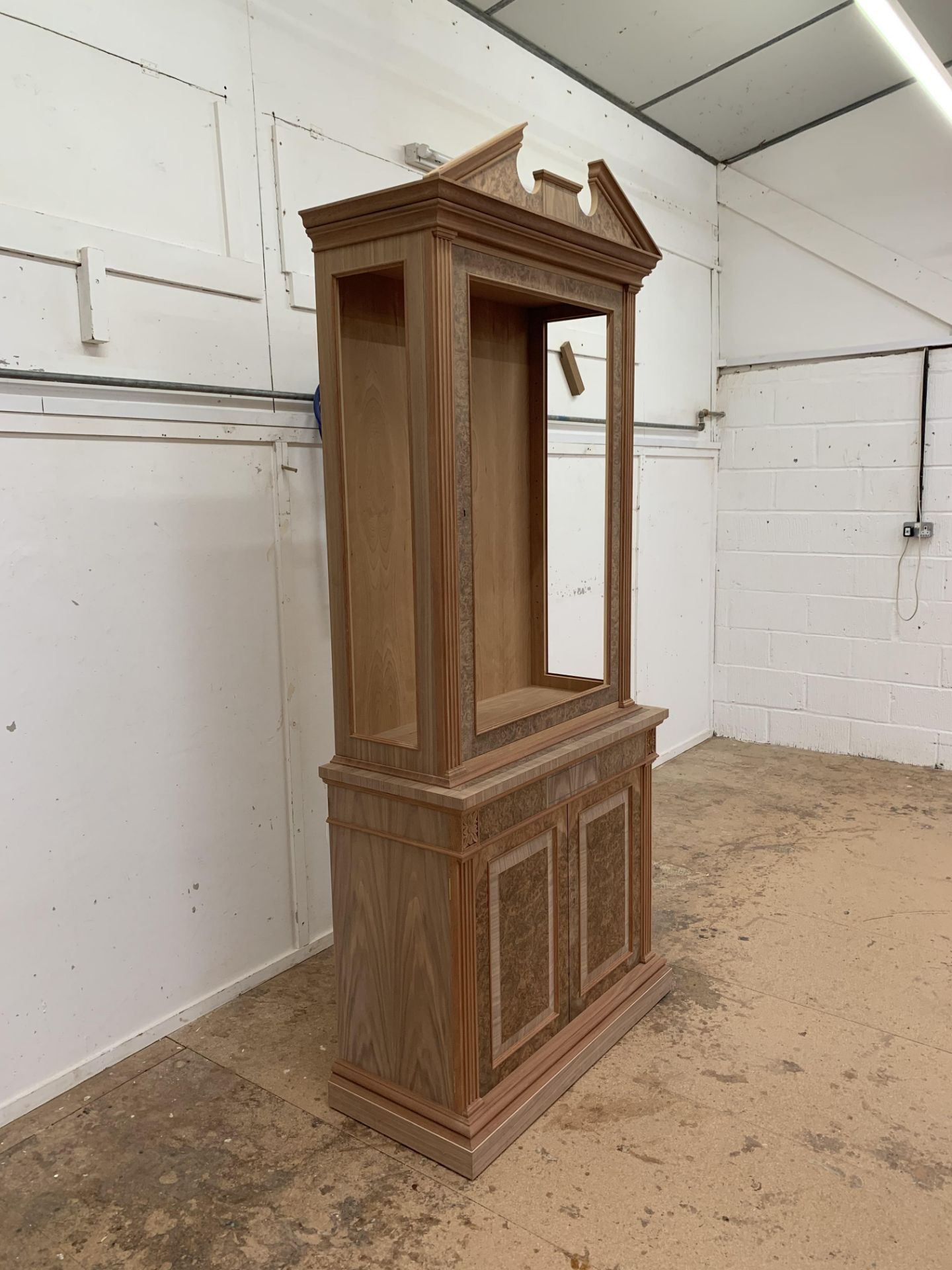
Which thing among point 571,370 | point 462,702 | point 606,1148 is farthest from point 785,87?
point 606,1148

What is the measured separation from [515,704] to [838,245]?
3.22m

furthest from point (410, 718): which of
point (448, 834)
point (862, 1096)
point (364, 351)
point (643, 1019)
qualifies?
point (862, 1096)

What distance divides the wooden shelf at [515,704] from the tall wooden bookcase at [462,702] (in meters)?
0.02

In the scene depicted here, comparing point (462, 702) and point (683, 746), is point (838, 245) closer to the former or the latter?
point (683, 746)

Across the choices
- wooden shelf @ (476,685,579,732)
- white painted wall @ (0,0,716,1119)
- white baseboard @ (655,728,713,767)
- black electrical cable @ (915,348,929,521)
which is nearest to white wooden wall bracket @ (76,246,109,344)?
white painted wall @ (0,0,716,1119)

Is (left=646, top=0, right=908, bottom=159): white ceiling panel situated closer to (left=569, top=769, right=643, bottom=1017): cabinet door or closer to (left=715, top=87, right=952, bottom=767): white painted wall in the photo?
(left=715, top=87, right=952, bottom=767): white painted wall

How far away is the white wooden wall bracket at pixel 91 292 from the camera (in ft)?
6.66

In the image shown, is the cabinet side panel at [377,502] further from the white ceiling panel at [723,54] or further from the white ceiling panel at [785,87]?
the white ceiling panel at [785,87]

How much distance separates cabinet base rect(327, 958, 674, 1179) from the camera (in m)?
1.86

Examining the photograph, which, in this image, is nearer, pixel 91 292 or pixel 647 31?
pixel 91 292

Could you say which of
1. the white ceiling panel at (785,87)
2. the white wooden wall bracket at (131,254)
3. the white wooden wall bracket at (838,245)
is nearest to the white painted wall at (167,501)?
the white wooden wall bracket at (131,254)

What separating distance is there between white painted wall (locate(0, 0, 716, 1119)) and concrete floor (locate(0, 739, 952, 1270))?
0.24 m

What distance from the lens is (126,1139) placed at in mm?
1973

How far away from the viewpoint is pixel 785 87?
3.92m
